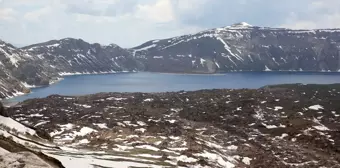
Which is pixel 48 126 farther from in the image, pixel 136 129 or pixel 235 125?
pixel 235 125

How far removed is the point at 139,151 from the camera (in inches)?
1928

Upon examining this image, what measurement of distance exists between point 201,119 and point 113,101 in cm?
3639

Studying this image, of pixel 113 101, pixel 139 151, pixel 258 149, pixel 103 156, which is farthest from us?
pixel 113 101

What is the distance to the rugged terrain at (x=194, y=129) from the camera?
47.5 meters

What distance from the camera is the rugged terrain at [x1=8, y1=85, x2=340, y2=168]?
156ft

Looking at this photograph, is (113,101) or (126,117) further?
(113,101)

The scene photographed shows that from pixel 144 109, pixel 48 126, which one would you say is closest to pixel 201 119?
pixel 144 109

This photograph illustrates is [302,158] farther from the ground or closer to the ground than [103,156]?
closer to the ground

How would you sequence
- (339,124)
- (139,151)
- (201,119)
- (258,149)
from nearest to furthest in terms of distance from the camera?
(139,151)
(258,149)
(339,124)
(201,119)

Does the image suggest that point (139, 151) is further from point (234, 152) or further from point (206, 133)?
point (206, 133)

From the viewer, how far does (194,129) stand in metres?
79.4

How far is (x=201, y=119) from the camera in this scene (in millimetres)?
94438

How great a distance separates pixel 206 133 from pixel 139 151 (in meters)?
29.0

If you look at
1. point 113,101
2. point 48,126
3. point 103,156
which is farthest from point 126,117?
point 103,156
